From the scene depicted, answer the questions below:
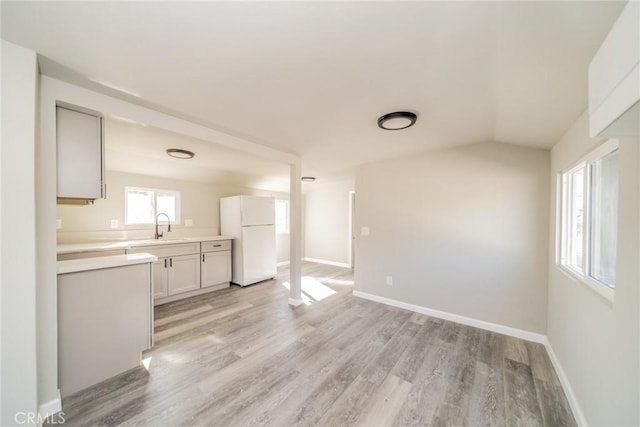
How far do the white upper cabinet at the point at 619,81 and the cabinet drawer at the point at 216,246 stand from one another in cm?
431

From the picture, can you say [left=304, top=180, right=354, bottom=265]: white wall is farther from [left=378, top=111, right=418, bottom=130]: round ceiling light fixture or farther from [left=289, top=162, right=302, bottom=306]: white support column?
[left=378, top=111, right=418, bottom=130]: round ceiling light fixture

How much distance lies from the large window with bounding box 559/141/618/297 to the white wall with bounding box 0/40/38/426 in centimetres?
315

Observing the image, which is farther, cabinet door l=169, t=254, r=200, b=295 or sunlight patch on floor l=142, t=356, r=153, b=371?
cabinet door l=169, t=254, r=200, b=295

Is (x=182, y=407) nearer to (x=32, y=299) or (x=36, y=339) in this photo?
(x=36, y=339)

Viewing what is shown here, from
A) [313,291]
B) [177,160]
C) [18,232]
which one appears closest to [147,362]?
[18,232]

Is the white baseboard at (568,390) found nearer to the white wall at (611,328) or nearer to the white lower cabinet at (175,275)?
the white wall at (611,328)

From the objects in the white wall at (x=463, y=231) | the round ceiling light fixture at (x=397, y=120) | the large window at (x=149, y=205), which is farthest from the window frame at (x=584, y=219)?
the large window at (x=149, y=205)

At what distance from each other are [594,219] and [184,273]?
4.54m

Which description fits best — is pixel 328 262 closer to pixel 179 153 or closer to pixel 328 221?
pixel 328 221

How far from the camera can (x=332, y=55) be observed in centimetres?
Answer: 125

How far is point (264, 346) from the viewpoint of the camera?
235cm

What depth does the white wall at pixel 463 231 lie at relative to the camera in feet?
8.15

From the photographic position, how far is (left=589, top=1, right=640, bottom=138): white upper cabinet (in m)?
0.65

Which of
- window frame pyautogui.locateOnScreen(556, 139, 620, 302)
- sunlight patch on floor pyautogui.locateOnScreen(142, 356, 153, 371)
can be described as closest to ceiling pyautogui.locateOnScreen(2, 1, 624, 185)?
window frame pyautogui.locateOnScreen(556, 139, 620, 302)
